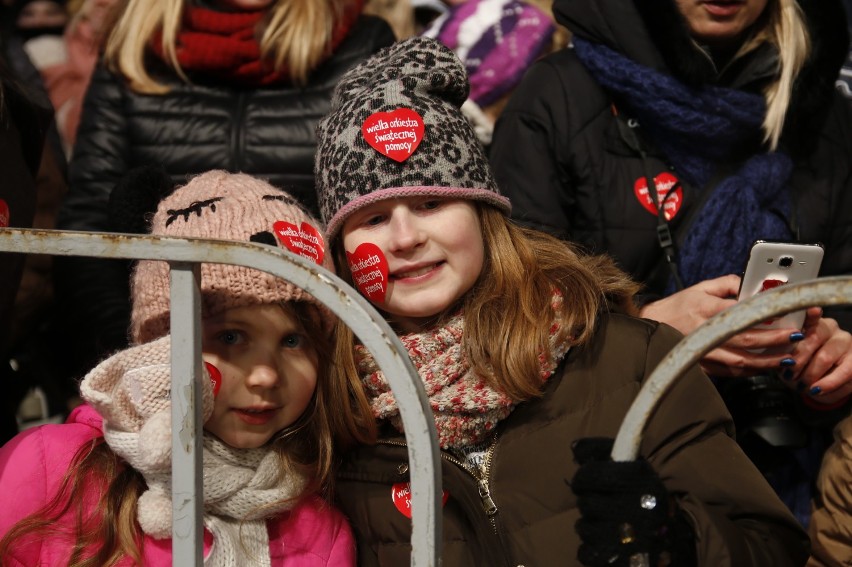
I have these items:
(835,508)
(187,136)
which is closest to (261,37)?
(187,136)

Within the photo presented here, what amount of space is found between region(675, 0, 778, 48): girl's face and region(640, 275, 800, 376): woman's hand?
2.24ft

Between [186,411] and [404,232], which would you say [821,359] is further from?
[186,411]

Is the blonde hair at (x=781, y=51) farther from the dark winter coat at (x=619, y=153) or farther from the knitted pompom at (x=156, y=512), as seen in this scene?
the knitted pompom at (x=156, y=512)

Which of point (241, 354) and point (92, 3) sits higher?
point (241, 354)

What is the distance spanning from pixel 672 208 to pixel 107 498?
1.49 m

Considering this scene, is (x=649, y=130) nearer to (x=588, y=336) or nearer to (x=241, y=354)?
(x=588, y=336)

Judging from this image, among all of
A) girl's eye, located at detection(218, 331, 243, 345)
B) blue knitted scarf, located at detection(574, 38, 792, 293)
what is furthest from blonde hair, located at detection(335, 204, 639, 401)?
blue knitted scarf, located at detection(574, 38, 792, 293)

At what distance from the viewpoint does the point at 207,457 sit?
6.57 feet

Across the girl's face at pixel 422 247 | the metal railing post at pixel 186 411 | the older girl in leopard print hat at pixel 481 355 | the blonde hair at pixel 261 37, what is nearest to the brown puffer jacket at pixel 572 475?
the older girl in leopard print hat at pixel 481 355

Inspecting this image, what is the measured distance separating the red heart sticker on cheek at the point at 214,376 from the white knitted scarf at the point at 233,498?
117 millimetres

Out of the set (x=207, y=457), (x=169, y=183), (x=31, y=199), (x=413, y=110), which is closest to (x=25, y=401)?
(x=31, y=199)

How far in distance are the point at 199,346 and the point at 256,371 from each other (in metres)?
0.46

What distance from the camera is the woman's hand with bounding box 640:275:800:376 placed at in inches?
91.4

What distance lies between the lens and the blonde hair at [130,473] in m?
1.95
